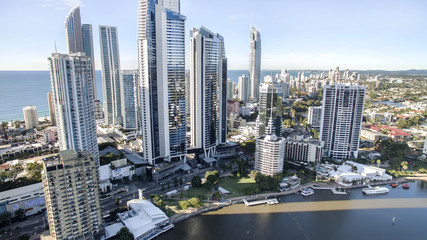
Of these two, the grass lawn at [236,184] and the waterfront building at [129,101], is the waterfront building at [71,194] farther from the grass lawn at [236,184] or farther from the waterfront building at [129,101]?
the waterfront building at [129,101]

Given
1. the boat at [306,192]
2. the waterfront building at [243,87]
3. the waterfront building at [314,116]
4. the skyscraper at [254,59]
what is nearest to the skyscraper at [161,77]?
the boat at [306,192]

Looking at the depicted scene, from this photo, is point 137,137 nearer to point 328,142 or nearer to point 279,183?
point 279,183

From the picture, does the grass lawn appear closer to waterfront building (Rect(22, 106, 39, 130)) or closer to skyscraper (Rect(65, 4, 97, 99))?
waterfront building (Rect(22, 106, 39, 130))

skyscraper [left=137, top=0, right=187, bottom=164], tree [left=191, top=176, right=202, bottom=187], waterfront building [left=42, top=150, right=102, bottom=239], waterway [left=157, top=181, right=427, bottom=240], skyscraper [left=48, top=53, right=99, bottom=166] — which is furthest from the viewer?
skyscraper [left=137, top=0, right=187, bottom=164]

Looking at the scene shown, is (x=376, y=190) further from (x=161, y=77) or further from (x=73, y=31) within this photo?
(x=73, y=31)

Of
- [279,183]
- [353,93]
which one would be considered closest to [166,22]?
[279,183]

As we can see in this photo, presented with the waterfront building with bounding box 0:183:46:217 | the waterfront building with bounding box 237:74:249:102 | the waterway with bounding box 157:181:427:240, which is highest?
the waterfront building with bounding box 237:74:249:102

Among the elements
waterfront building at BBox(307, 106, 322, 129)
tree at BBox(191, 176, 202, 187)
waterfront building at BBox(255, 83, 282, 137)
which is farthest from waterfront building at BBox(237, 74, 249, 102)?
tree at BBox(191, 176, 202, 187)
